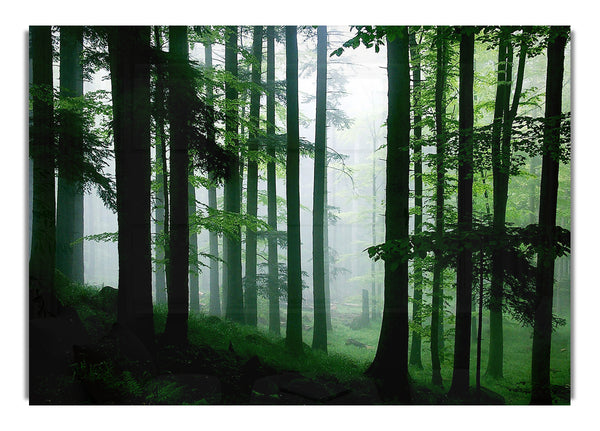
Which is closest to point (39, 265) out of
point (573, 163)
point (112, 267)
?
point (112, 267)

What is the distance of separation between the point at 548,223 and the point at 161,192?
377 cm

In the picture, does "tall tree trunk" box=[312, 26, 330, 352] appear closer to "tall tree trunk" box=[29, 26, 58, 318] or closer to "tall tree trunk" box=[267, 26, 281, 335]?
"tall tree trunk" box=[267, 26, 281, 335]

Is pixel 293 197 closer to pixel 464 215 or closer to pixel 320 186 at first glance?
pixel 320 186

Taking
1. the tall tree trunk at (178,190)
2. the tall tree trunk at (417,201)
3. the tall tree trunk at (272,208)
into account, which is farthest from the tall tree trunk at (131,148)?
the tall tree trunk at (417,201)

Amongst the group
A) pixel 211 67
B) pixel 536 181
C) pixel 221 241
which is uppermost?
pixel 211 67

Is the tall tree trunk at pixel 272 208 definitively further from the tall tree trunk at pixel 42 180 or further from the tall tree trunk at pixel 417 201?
the tall tree trunk at pixel 42 180

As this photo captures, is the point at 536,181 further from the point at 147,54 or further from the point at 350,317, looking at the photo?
the point at 147,54

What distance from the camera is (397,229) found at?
13.2ft

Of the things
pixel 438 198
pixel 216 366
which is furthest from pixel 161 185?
pixel 438 198

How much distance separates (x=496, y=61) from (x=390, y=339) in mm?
2872

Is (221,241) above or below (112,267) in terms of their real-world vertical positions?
above

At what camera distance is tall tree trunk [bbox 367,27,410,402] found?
13.2ft

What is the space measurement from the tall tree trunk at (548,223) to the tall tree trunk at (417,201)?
1125mm

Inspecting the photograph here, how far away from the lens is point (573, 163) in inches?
160
